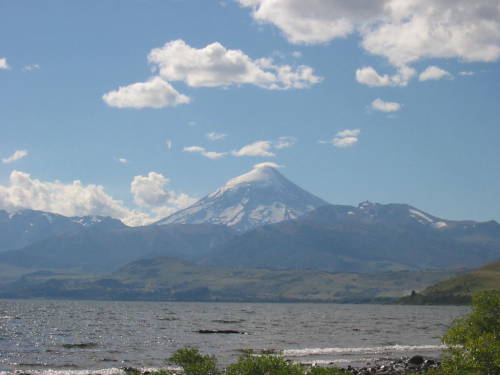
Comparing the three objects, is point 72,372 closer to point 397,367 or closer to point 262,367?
point 397,367

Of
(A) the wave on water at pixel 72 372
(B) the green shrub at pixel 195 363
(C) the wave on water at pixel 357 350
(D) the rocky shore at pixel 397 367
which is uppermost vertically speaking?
(B) the green shrub at pixel 195 363

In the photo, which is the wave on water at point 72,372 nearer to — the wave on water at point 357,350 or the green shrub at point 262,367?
the wave on water at point 357,350

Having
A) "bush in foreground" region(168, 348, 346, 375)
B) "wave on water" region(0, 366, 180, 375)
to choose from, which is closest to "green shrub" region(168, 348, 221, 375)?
"bush in foreground" region(168, 348, 346, 375)

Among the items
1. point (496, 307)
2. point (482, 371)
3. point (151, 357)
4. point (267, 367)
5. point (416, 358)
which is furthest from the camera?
point (151, 357)

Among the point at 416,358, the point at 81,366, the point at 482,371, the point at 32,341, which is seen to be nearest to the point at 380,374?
the point at 416,358

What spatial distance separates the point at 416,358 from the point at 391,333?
69.4m

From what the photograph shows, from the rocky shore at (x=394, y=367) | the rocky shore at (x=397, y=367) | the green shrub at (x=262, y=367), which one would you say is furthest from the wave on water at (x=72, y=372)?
the green shrub at (x=262, y=367)

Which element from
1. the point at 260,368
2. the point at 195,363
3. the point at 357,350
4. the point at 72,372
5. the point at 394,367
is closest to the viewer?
the point at 260,368

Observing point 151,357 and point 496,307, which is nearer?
point 496,307

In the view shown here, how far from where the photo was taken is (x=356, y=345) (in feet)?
358

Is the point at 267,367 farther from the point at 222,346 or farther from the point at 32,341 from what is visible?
the point at 32,341

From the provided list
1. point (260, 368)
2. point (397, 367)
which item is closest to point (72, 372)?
point (397, 367)

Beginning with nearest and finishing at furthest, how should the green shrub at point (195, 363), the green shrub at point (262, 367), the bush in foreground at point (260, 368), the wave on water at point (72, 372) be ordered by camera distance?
the bush in foreground at point (260, 368) < the green shrub at point (262, 367) < the green shrub at point (195, 363) < the wave on water at point (72, 372)

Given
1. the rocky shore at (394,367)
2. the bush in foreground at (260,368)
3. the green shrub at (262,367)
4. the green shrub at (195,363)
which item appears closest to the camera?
the bush in foreground at (260,368)
